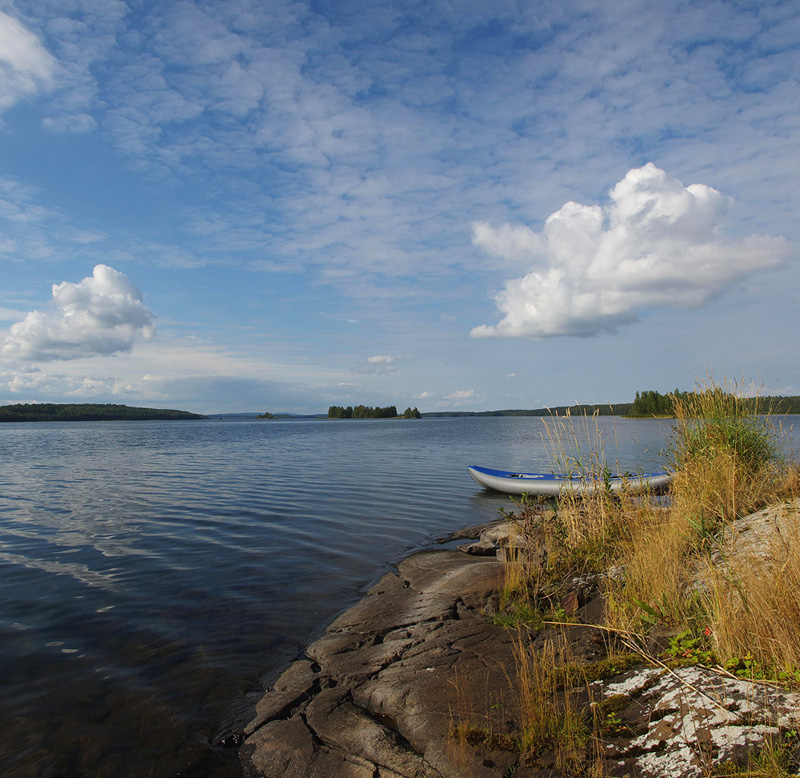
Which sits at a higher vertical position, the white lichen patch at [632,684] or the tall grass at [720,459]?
the tall grass at [720,459]

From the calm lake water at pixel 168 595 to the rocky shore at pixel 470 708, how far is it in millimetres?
629

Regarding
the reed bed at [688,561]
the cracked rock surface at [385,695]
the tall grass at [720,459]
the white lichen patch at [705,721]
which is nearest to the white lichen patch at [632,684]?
the white lichen patch at [705,721]

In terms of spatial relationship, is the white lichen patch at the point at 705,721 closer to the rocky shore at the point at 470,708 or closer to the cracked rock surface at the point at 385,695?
the rocky shore at the point at 470,708

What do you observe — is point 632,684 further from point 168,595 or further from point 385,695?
point 168,595

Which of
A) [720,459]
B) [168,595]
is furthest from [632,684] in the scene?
[168,595]

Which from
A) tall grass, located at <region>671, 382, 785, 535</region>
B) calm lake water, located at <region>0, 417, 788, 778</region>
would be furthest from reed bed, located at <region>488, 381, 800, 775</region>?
calm lake water, located at <region>0, 417, 788, 778</region>

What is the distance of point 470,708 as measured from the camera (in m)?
4.73

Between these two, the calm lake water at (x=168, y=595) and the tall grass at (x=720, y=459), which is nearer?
the calm lake water at (x=168, y=595)

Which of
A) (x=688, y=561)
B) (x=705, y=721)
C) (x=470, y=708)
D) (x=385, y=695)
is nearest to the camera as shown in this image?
(x=705, y=721)

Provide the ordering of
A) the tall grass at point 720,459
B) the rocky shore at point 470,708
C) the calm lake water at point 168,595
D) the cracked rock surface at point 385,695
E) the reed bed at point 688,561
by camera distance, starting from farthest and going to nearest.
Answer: the tall grass at point 720,459 → the calm lake water at point 168,595 → the cracked rock surface at point 385,695 → the reed bed at point 688,561 → the rocky shore at point 470,708

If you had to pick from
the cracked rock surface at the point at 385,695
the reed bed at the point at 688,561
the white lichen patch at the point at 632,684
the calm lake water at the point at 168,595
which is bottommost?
the calm lake water at the point at 168,595

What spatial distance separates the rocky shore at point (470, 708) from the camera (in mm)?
3719

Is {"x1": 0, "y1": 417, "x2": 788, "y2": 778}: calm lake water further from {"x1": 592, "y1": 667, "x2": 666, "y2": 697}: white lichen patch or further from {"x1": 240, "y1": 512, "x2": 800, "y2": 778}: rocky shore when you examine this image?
{"x1": 592, "y1": 667, "x2": 666, "y2": 697}: white lichen patch

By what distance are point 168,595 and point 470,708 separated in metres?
6.22
